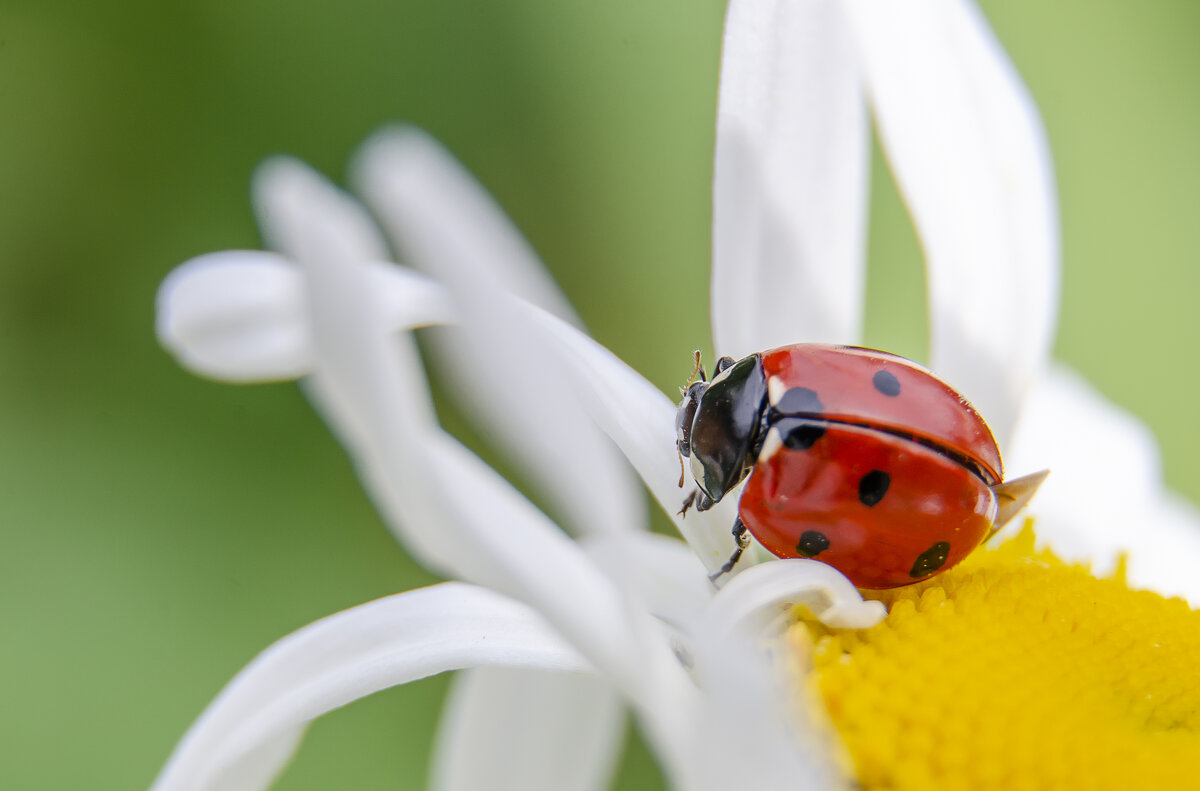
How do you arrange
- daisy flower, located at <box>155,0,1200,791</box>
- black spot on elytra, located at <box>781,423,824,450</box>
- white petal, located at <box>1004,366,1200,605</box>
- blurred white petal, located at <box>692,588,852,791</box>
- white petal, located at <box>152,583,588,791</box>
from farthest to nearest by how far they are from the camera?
white petal, located at <box>1004,366,1200,605</box>, black spot on elytra, located at <box>781,423,824,450</box>, white petal, located at <box>152,583,588,791</box>, daisy flower, located at <box>155,0,1200,791</box>, blurred white petal, located at <box>692,588,852,791</box>

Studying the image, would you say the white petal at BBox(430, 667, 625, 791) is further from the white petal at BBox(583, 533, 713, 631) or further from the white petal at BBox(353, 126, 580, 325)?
the white petal at BBox(353, 126, 580, 325)

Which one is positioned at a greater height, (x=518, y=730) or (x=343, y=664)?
(x=343, y=664)

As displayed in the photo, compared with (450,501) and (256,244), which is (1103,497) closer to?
(450,501)

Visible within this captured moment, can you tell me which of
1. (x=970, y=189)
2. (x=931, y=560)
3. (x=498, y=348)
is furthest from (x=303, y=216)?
(x=970, y=189)

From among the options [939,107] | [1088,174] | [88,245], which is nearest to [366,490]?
[88,245]

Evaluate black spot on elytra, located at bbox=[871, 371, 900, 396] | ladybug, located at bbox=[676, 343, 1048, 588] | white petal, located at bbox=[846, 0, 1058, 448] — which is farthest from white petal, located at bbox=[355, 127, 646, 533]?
white petal, located at bbox=[846, 0, 1058, 448]

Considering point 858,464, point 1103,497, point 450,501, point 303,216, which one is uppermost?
point 303,216
